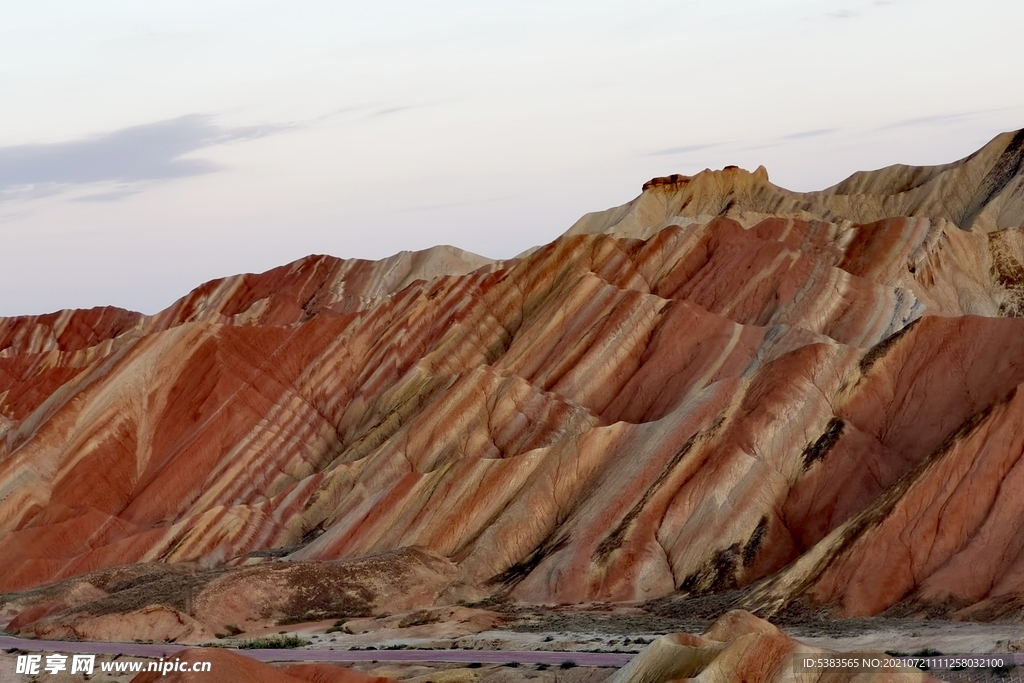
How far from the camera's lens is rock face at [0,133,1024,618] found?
4703 centimetres

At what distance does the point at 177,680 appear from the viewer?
26719 millimetres

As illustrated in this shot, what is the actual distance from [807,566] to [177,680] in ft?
79.1

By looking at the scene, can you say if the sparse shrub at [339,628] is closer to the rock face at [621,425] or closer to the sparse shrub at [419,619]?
the sparse shrub at [419,619]

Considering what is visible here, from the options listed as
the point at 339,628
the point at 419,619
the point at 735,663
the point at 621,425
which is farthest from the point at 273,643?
the point at 735,663

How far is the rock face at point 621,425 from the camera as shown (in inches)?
1852

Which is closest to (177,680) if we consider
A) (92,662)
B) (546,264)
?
(92,662)

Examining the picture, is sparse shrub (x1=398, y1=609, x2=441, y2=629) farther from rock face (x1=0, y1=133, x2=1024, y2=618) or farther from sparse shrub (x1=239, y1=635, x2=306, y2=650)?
rock face (x1=0, y1=133, x2=1024, y2=618)

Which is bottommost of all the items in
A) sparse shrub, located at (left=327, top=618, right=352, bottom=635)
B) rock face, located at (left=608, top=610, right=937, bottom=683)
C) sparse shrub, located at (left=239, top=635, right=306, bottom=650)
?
sparse shrub, located at (left=327, top=618, right=352, bottom=635)

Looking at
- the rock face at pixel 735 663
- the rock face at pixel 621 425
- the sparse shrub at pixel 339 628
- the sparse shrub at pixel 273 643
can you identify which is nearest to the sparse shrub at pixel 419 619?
the sparse shrub at pixel 339 628

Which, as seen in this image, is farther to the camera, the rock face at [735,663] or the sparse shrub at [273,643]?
the sparse shrub at [273,643]

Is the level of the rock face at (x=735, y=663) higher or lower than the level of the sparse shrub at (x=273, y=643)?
higher

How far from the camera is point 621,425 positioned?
202ft

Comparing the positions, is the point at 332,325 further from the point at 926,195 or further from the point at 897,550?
the point at 897,550

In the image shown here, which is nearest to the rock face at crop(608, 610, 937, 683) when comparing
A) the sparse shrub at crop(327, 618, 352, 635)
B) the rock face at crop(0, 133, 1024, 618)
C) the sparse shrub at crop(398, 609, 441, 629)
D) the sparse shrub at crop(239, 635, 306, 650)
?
the rock face at crop(0, 133, 1024, 618)
